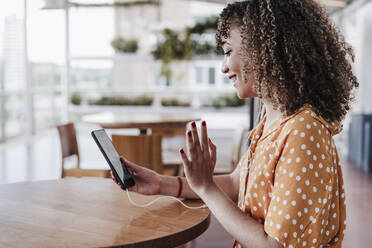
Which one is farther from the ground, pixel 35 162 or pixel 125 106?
pixel 125 106

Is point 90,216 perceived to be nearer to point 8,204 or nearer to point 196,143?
point 8,204

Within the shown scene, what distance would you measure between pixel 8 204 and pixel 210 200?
73 cm

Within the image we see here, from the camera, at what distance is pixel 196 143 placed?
1137mm

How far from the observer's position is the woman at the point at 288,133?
1.04 metres

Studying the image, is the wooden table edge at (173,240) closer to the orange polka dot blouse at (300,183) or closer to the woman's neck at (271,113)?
the orange polka dot blouse at (300,183)

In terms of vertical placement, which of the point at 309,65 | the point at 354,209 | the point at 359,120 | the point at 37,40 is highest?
the point at 37,40

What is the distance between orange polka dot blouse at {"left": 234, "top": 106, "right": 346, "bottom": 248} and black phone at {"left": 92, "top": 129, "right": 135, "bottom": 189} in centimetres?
44

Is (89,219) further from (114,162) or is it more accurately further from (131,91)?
(131,91)

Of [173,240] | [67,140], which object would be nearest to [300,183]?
[173,240]

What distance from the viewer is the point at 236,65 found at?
4.15 feet

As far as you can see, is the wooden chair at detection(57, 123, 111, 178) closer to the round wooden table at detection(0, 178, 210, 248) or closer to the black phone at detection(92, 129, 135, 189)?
the round wooden table at detection(0, 178, 210, 248)

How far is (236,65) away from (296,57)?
0.20m

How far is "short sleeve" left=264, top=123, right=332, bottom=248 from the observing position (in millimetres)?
1029

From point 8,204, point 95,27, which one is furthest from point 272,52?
point 95,27
